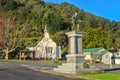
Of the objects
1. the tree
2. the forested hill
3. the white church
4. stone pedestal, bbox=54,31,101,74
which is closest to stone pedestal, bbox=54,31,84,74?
stone pedestal, bbox=54,31,101,74

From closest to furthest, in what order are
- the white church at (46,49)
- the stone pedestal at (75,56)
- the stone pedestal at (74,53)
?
the stone pedestal at (75,56) → the stone pedestal at (74,53) → the white church at (46,49)

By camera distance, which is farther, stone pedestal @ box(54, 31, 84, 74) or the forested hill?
the forested hill

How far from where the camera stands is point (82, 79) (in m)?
20.6

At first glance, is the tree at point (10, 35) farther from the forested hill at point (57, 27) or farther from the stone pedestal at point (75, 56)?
the stone pedestal at point (75, 56)

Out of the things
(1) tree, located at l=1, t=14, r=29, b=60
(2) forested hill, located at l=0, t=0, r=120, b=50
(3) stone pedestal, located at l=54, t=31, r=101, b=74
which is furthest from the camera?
(2) forested hill, located at l=0, t=0, r=120, b=50

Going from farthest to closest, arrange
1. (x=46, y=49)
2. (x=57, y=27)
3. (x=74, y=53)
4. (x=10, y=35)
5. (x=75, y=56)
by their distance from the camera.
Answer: (x=57, y=27)
(x=46, y=49)
(x=10, y=35)
(x=74, y=53)
(x=75, y=56)

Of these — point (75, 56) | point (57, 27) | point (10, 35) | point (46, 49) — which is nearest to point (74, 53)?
point (75, 56)

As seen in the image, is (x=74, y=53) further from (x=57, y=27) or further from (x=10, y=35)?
(x=57, y=27)

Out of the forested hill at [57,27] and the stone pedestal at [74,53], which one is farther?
the forested hill at [57,27]

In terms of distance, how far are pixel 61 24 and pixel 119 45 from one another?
26340 millimetres

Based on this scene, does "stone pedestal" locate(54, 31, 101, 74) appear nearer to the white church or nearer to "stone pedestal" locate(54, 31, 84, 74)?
"stone pedestal" locate(54, 31, 84, 74)

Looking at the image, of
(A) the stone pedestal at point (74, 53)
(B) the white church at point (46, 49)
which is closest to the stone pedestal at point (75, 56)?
(A) the stone pedestal at point (74, 53)

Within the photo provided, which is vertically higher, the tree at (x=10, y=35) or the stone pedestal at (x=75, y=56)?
the tree at (x=10, y=35)

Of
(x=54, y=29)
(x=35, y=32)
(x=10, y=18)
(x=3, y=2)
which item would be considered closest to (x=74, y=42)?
(x=10, y=18)
